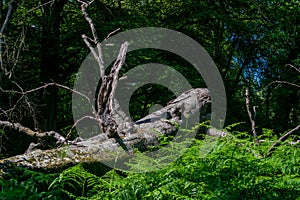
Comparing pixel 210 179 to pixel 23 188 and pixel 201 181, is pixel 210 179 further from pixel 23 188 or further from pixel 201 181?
pixel 23 188

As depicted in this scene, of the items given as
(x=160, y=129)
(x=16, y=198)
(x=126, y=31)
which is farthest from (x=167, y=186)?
(x=126, y=31)

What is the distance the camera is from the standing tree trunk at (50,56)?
9.73 meters

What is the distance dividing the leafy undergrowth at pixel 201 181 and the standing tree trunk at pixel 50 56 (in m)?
6.24

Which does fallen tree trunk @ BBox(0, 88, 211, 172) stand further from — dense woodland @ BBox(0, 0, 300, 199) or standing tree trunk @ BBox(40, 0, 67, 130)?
standing tree trunk @ BBox(40, 0, 67, 130)

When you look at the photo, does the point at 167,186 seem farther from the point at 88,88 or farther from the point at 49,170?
the point at 88,88

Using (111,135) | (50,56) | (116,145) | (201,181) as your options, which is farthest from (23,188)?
(50,56)

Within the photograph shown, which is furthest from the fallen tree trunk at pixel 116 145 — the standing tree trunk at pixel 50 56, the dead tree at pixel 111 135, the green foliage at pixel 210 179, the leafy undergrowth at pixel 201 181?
the standing tree trunk at pixel 50 56

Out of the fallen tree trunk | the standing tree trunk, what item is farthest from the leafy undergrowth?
the standing tree trunk

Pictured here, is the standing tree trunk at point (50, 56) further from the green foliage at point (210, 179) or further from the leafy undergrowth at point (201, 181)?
the green foliage at point (210, 179)

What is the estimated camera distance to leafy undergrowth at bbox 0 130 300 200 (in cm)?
294

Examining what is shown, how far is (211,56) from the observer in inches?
494

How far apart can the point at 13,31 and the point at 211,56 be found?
6.15m

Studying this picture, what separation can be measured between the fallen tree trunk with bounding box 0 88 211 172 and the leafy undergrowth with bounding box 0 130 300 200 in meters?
0.34

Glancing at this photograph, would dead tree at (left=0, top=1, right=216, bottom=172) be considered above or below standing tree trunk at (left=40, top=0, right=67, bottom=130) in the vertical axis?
below
